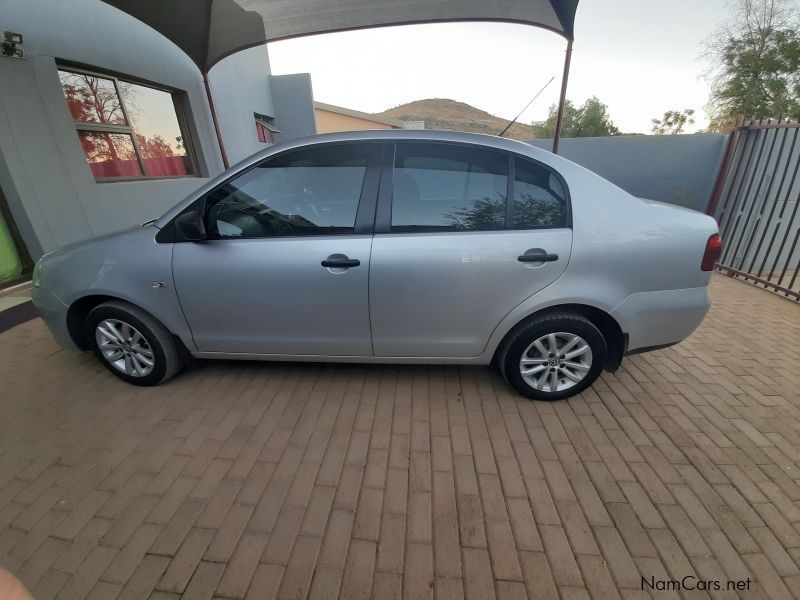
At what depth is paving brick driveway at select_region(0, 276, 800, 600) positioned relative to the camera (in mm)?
1478

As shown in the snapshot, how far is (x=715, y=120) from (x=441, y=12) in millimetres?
29491

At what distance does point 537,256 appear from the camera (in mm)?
2078

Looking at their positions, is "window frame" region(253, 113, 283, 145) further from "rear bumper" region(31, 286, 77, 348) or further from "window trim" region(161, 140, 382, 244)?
"window trim" region(161, 140, 382, 244)

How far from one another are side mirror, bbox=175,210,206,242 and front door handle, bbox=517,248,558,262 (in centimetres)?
197

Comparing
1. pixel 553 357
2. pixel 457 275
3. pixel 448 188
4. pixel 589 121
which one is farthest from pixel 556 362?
pixel 589 121

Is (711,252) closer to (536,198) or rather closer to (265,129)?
(536,198)

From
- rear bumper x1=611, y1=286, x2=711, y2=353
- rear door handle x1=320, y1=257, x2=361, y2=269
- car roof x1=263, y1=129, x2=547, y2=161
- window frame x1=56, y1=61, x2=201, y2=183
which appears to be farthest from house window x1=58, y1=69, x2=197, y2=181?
rear bumper x1=611, y1=286, x2=711, y2=353

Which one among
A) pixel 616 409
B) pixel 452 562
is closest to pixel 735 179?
pixel 616 409

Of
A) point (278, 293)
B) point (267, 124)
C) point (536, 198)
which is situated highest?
point (267, 124)

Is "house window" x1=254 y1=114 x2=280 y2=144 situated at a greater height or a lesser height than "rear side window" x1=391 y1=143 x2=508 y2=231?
greater

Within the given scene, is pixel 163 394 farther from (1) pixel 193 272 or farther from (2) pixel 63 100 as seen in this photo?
(2) pixel 63 100

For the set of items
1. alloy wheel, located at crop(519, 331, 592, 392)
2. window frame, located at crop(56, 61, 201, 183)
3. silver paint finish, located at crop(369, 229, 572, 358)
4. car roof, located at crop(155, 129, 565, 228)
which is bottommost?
alloy wheel, located at crop(519, 331, 592, 392)

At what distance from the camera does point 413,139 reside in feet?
7.27

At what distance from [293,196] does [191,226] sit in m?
0.64
